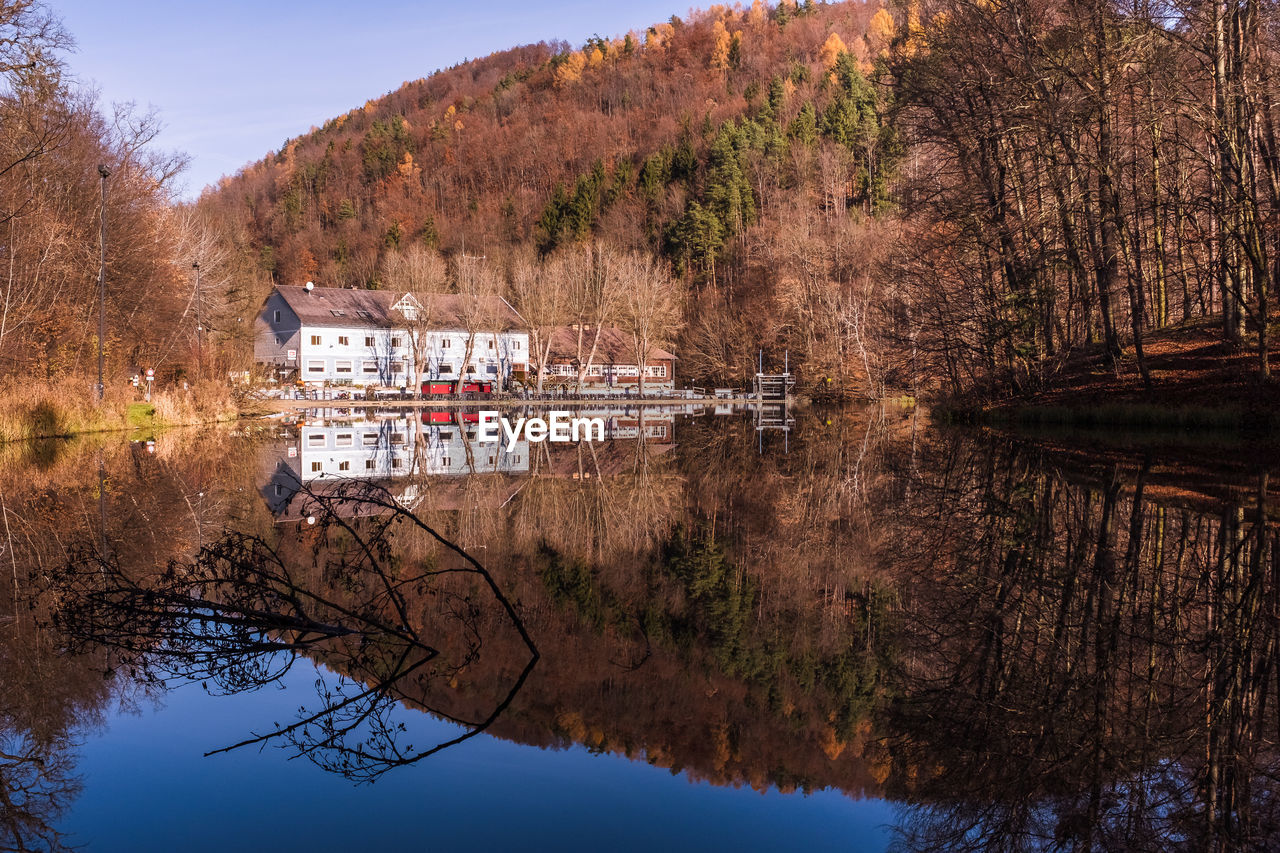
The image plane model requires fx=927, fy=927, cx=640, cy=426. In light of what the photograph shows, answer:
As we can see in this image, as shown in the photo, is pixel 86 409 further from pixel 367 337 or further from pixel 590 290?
pixel 590 290

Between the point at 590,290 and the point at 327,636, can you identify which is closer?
the point at 327,636

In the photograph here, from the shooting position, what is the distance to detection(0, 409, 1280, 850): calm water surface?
3383mm

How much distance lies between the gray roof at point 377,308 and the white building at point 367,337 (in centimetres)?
6

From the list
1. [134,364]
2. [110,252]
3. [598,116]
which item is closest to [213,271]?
[134,364]

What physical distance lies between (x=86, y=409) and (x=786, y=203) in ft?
190

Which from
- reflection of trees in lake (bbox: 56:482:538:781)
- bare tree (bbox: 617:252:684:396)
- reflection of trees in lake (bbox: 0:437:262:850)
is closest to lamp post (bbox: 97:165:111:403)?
reflection of trees in lake (bbox: 0:437:262:850)

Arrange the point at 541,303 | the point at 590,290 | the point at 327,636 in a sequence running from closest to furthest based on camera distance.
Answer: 1. the point at 327,636
2. the point at 541,303
3. the point at 590,290

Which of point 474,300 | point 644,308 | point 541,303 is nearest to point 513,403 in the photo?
point 474,300

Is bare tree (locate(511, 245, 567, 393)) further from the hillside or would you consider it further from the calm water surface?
the calm water surface

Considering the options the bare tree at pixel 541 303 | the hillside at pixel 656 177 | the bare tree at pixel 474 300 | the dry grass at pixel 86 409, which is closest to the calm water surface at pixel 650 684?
the dry grass at pixel 86 409

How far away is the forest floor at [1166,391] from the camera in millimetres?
18766

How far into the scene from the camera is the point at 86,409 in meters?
23.0

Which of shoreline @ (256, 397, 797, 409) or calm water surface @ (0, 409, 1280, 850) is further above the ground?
shoreline @ (256, 397, 797, 409)

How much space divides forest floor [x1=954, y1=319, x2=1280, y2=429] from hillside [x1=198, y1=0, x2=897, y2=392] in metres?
24.0
